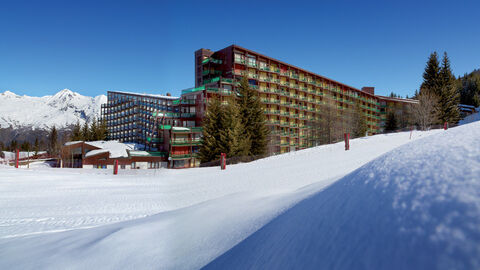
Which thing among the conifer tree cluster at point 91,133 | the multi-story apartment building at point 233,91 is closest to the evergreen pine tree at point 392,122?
the multi-story apartment building at point 233,91

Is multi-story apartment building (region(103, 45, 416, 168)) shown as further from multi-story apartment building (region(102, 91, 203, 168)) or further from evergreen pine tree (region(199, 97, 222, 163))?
evergreen pine tree (region(199, 97, 222, 163))

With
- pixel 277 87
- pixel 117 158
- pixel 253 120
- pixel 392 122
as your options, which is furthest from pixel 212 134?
pixel 392 122

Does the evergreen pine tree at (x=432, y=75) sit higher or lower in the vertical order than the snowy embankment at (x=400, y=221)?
higher

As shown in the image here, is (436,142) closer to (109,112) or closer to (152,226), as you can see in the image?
(152,226)

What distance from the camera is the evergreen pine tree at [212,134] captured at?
2447 cm

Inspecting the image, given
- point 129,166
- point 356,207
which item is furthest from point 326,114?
point 356,207

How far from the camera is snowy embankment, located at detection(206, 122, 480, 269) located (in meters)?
0.82

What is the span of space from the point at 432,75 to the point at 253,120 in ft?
108

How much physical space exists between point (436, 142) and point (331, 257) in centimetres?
115

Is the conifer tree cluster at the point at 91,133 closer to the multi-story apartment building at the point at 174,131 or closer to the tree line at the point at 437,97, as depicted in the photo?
the multi-story apartment building at the point at 174,131

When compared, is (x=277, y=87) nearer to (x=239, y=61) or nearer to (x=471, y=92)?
(x=239, y=61)

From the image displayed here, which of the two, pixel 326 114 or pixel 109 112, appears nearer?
pixel 326 114

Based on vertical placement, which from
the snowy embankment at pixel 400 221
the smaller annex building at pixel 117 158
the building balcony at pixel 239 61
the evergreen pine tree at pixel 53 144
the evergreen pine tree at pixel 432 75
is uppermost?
the building balcony at pixel 239 61

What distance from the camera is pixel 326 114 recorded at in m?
43.4
